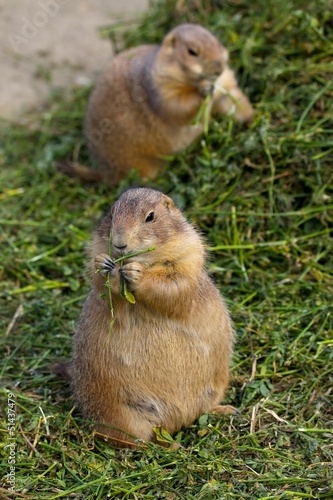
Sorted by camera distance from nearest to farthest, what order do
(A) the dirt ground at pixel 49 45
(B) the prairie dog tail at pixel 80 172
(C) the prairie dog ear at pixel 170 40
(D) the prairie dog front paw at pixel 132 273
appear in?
(D) the prairie dog front paw at pixel 132 273 → (C) the prairie dog ear at pixel 170 40 → (B) the prairie dog tail at pixel 80 172 → (A) the dirt ground at pixel 49 45

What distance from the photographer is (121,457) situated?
491 centimetres

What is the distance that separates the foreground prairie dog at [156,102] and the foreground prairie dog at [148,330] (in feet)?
9.87

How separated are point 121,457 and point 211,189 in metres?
2.92

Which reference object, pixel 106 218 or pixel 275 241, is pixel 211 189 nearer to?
pixel 275 241

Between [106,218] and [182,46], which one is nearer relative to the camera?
[106,218]

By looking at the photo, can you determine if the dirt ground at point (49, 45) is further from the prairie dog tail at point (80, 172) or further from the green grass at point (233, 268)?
the prairie dog tail at point (80, 172)

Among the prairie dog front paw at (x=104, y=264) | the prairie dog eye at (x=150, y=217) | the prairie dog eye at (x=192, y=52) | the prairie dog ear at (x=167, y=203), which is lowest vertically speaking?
the prairie dog eye at (x=192, y=52)

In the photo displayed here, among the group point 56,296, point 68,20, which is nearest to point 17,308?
point 56,296

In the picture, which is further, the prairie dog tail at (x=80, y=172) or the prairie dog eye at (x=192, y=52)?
the prairie dog tail at (x=80, y=172)

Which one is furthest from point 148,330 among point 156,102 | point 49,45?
point 49,45

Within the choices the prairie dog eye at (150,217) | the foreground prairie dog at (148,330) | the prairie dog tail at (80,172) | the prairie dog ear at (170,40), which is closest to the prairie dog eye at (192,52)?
the prairie dog ear at (170,40)

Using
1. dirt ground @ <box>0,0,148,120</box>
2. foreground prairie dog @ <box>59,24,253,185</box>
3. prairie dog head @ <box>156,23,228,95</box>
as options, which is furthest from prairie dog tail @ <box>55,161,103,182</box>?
dirt ground @ <box>0,0,148,120</box>

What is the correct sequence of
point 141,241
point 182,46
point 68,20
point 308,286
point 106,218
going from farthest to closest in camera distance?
1. point 68,20
2. point 182,46
3. point 308,286
4. point 106,218
5. point 141,241

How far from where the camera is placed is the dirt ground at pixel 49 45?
9.88 m
